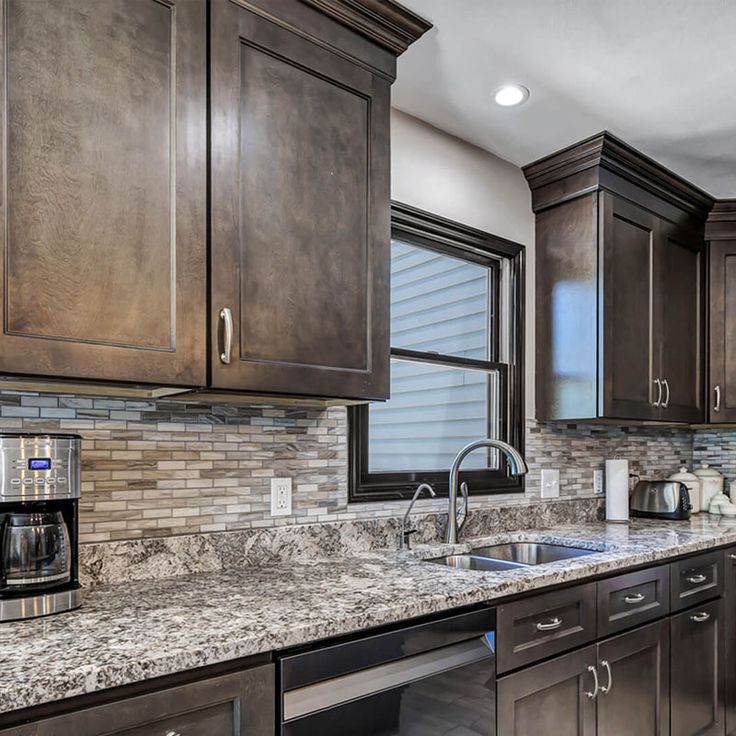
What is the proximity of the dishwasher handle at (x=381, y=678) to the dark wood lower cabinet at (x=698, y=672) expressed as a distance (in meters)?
1.13

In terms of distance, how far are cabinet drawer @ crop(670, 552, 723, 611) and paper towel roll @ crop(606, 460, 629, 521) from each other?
47cm

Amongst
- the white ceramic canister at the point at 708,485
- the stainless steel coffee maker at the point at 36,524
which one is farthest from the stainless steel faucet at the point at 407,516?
the white ceramic canister at the point at 708,485

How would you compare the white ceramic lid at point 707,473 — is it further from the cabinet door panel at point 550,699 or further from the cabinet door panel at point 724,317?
the cabinet door panel at point 550,699

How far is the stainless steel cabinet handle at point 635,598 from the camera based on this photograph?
86.1 inches

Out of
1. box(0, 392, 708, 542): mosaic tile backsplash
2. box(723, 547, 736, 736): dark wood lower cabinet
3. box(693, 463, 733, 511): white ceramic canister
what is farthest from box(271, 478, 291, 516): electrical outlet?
box(693, 463, 733, 511): white ceramic canister

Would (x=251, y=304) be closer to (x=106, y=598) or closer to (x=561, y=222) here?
(x=106, y=598)

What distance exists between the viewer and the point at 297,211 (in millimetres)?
1670

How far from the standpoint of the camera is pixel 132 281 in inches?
54.1

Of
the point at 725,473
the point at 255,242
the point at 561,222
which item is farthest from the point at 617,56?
the point at 725,473

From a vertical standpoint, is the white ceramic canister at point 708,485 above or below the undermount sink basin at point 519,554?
above

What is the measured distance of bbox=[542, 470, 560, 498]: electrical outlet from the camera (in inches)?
115

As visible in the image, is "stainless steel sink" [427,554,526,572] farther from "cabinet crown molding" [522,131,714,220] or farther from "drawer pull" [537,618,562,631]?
"cabinet crown molding" [522,131,714,220]

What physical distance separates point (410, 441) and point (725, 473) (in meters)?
2.30

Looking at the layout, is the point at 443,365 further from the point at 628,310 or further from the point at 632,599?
the point at 632,599
